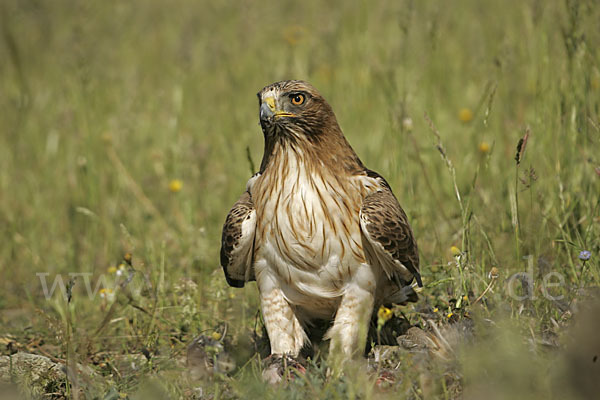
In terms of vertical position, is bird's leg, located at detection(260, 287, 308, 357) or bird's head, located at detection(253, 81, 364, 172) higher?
bird's head, located at detection(253, 81, 364, 172)

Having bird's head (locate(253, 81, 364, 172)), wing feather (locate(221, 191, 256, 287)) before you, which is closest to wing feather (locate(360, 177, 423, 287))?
bird's head (locate(253, 81, 364, 172))

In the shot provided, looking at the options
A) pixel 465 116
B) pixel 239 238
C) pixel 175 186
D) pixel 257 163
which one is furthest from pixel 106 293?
pixel 465 116

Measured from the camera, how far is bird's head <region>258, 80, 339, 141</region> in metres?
3.80

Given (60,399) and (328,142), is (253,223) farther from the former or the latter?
(60,399)

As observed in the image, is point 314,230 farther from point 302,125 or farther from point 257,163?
point 257,163

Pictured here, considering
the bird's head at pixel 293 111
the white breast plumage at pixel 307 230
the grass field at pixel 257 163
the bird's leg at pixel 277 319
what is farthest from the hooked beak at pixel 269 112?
the bird's leg at pixel 277 319

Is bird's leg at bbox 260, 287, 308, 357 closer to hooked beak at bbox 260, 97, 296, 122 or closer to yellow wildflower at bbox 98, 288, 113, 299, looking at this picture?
hooked beak at bbox 260, 97, 296, 122

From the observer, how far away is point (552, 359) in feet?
9.91

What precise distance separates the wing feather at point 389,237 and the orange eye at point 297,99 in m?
0.66

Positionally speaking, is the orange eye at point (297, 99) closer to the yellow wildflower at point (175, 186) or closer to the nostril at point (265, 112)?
the nostril at point (265, 112)

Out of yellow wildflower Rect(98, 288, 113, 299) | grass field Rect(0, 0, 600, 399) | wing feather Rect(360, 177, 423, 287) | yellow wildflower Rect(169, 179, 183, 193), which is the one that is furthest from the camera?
yellow wildflower Rect(169, 179, 183, 193)

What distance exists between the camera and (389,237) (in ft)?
12.0

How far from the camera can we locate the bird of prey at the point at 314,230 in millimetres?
3754

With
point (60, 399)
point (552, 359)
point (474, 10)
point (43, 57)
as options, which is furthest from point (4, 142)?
point (552, 359)
